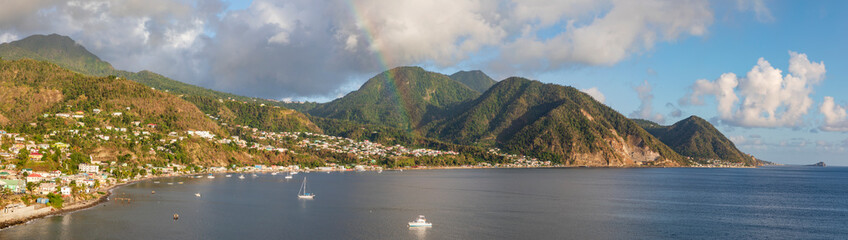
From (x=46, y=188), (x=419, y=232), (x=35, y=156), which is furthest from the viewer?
(x=35, y=156)

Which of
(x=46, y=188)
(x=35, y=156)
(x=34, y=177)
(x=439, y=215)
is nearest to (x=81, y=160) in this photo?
(x=35, y=156)

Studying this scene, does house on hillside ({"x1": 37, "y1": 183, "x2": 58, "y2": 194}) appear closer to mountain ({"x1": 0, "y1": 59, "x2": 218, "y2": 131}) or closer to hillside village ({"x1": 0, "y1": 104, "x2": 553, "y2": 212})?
hillside village ({"x1": 0, "y1": 104, "x2": 553, "y2": 212})

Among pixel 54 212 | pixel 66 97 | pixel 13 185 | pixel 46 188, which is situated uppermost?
pixel 66 97

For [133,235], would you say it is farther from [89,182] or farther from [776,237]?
[776,237]

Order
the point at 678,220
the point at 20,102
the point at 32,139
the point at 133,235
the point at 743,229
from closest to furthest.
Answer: the point at 133,235 → the point at 743,229 → the point at 678,220 → the point at 32,139 → the point at 20,102

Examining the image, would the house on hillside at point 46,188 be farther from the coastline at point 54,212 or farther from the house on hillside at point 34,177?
the house on hillside at point 34,177

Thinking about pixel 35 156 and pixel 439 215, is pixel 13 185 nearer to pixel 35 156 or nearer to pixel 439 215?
pixel 35 156

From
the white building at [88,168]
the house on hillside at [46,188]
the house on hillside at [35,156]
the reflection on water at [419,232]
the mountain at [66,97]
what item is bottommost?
the reflection on water at [419,232]

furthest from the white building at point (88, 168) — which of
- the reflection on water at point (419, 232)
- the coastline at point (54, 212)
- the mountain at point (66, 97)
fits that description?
the reflection on water at point (419, 232)

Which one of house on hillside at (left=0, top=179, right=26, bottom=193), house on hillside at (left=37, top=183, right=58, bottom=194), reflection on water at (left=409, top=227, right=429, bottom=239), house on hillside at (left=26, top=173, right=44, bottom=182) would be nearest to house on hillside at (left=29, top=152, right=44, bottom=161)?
house on hillside at (left=26, top=173, right=44, bottom=182)

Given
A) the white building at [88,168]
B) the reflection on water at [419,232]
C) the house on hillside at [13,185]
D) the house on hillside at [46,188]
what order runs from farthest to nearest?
the white building at [88,168] → the house on hillside at [46,188] → the house on hillside at [13,185] → the reflection on water at [419,232]

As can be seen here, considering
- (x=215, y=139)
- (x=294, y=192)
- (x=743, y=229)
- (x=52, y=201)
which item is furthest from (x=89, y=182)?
(x=743, y=229)
